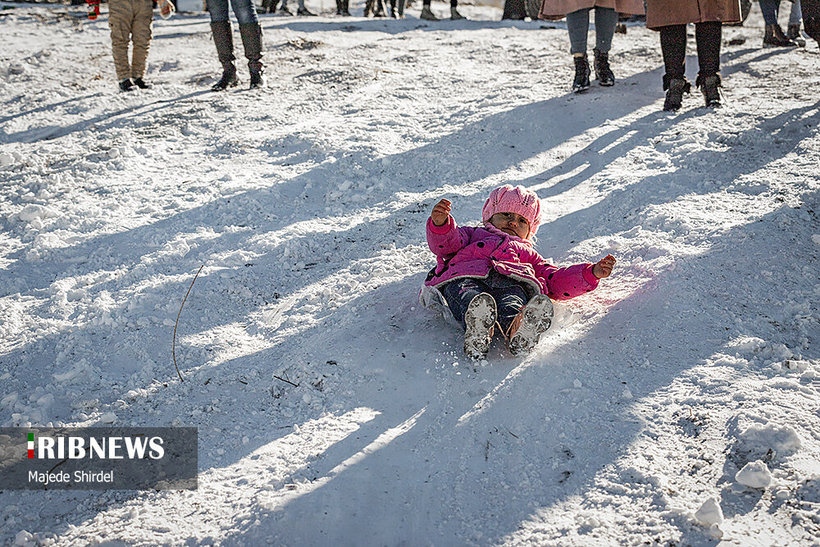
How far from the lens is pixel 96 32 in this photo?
8.05 meters

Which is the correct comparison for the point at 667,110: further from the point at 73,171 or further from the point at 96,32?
the point at 96,32

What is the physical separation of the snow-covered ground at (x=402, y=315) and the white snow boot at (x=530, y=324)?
0.30 ft

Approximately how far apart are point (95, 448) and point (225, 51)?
449 centimetres

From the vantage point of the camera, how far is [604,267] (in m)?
2.62

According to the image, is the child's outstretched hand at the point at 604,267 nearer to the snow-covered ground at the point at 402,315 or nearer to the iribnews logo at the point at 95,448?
the snow-covered ground at the point at 402,315

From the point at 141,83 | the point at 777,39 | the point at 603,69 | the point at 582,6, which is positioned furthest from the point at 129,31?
the point at 777,39

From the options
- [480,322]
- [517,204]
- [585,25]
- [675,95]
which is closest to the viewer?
[480,322]

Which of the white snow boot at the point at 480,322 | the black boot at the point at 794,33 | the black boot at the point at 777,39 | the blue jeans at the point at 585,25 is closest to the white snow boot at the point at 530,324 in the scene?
the white snow boot at the point at 480,322

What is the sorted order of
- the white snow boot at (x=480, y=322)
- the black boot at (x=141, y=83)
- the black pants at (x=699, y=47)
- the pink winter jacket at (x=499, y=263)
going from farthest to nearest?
1. the black boot at (x=141, y=83)
2. the black pants at (x=699, y=47)
3. the pink winter jacket at (x=499, y=263)
4. the white snow boot at (x=480, y=322)

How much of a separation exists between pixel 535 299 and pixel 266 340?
1.24 metres

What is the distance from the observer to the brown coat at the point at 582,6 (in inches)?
210

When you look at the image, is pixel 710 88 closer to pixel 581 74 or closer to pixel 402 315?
→ pixel 581 74

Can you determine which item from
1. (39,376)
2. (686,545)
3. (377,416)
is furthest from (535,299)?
(39,376)

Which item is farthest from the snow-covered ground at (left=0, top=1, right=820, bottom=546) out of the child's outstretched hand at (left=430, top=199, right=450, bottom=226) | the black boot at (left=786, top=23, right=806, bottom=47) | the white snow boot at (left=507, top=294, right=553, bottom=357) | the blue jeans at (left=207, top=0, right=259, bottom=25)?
the black boot at (left=786, top=23, right=806, bottom=47)
